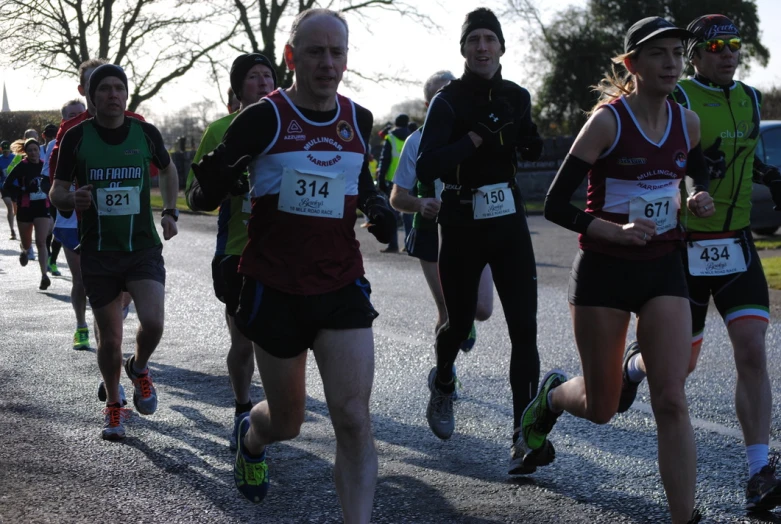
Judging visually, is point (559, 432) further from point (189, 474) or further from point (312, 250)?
point (312, 250)

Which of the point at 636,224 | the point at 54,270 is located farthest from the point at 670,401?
the point at 54,270

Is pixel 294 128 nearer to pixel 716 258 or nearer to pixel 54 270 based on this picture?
pixel 716 258

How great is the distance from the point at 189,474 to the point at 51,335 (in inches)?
206

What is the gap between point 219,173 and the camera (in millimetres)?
3943

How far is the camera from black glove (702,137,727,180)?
502 centimetres

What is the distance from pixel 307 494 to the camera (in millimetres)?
4926

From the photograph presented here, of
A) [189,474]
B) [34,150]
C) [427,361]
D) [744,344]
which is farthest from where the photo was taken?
[34,150]

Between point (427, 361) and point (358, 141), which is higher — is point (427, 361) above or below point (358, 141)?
below

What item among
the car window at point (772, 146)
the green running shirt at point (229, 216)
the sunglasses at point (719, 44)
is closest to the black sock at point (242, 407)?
the green running shirt at point (229, 216)

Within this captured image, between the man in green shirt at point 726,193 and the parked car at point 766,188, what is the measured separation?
39.0 feet

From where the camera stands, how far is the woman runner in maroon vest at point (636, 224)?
413 centimetres

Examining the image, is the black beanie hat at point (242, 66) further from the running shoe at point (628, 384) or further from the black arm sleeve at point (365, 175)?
the running shoe at point (628, 384)

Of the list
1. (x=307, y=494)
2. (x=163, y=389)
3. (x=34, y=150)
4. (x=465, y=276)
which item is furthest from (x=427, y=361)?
(x=34, y=150)

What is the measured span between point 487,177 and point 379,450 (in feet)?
4.98
